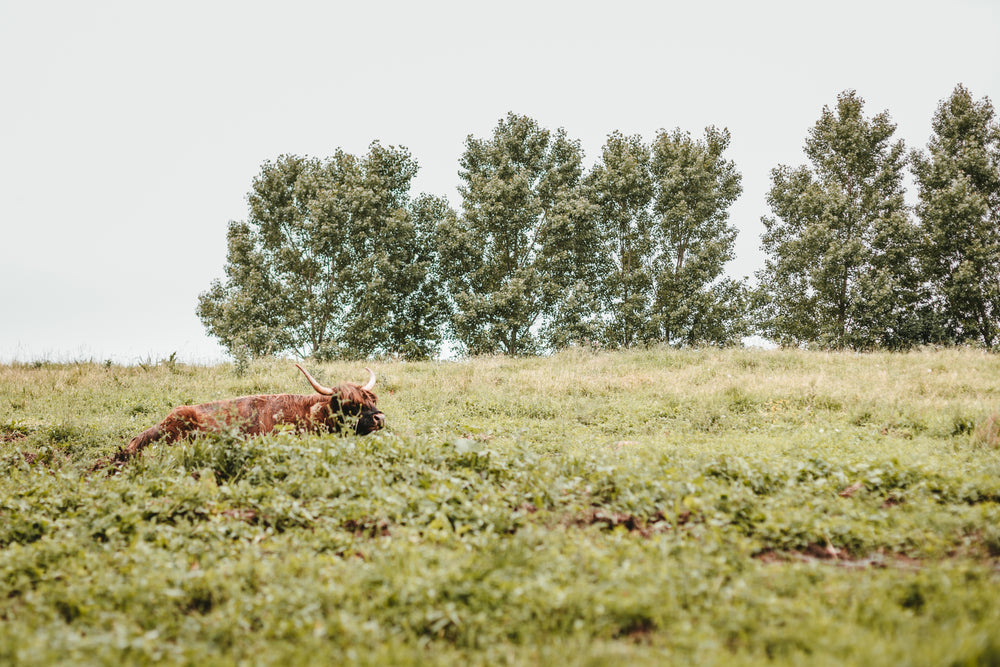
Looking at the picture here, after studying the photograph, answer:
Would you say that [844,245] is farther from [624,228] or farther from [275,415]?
[275,415]

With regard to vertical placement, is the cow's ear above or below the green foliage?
below

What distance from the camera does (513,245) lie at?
1316 inches

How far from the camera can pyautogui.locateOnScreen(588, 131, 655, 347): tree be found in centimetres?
3334

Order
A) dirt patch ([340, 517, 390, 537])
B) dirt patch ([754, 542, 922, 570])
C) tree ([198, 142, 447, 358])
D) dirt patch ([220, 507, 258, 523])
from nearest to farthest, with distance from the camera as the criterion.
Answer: dirt patch ([754, 542, 922, 570])
dirt patch ([340, 517, 390, 537])
dirt patch ([220, 507, 258, 523])
tree ([198, 142, 447, 358])

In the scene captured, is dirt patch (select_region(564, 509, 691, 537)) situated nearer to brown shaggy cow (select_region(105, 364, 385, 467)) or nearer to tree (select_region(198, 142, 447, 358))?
brown shaggy cow (select_region(105, 364, 385, 467))

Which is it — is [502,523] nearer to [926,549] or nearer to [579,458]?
[579,458]

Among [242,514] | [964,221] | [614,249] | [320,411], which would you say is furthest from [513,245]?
[242,514]

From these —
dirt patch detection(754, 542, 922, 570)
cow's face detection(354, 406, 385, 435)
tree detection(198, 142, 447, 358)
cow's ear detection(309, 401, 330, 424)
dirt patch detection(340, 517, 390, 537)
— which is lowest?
dirt patch detection(754, 542, 922, 570)

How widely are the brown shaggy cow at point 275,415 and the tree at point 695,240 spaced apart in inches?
980

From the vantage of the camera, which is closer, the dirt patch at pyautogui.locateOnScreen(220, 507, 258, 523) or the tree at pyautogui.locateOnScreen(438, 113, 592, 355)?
the dirt patch at pyautogui.locateOnScreen(220, 507, 258, 523)

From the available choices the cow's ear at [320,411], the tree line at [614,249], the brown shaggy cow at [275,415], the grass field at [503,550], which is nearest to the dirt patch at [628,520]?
the grass field at [503,550]

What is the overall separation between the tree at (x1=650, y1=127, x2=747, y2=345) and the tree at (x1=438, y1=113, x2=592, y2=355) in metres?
4.59

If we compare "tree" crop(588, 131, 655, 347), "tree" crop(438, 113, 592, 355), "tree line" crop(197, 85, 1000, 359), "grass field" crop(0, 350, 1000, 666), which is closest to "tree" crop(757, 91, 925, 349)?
"tree line" crop(197, 85, 1000, 359)

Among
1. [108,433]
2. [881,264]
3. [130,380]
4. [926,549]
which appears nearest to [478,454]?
[926,549]
